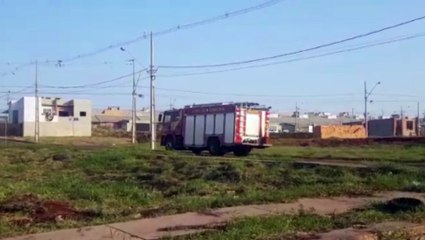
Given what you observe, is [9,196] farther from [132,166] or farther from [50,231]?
[132,166]

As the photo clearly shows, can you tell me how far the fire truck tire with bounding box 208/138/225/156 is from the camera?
4353cm

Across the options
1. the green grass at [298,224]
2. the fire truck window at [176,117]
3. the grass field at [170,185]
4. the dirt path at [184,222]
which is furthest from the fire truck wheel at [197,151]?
the green grass at [298,224]

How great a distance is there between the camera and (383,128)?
385 ft

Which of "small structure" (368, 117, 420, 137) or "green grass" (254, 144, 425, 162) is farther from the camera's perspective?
"small structure" (368, 117, 420, 137)

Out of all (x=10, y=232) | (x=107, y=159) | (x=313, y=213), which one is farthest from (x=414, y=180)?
(x=107, y=159)

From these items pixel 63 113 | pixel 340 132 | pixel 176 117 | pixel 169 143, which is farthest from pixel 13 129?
pixel 176 117

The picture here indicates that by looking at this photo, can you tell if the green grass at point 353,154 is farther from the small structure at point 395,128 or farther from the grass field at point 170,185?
the small structure at point 395,128

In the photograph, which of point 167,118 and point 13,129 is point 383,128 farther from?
point 167,118

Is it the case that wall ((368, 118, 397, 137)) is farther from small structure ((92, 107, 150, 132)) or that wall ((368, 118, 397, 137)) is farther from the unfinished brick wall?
small structure ((92, 107, 150, 132))

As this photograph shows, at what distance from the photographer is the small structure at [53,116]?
11744cm

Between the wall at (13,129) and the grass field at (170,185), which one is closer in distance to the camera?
the grass field at (170,185)

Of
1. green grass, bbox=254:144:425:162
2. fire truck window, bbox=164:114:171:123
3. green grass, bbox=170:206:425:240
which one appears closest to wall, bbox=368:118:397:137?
green grass, bbox=254:144:425:162

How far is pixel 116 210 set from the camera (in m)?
13.5

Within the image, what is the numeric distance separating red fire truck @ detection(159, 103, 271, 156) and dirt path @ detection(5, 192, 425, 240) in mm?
28160
